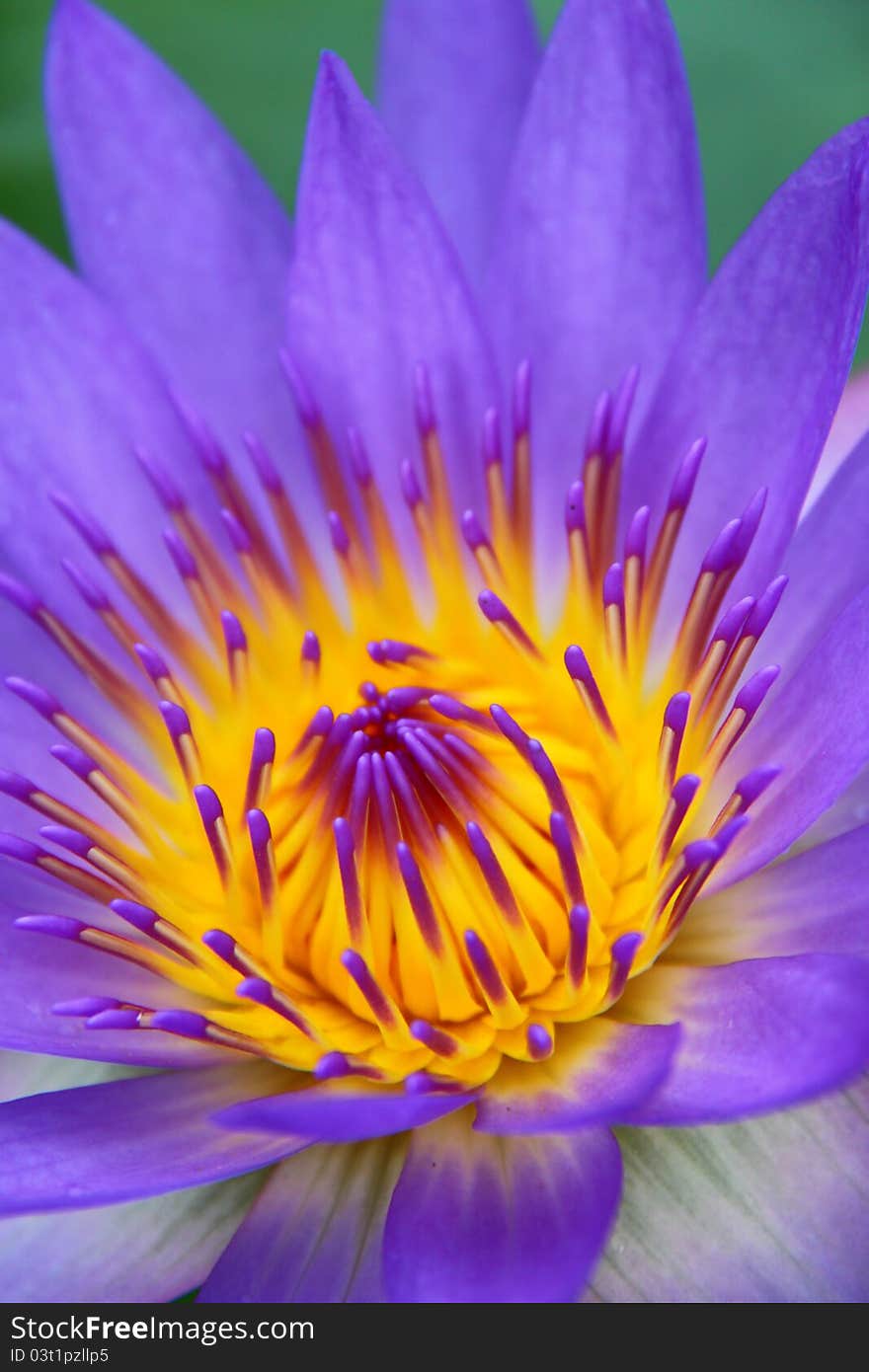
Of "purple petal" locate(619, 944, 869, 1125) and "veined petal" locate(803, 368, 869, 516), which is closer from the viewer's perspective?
"purple petal" locate(619, 944, 869, 1125)

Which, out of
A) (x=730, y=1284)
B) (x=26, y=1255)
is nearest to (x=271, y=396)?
(x=26, y=1255)

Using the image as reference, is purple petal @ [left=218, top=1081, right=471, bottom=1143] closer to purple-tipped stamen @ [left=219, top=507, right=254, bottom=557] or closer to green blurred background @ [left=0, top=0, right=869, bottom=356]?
purple-tipped stamen @ [left=219, top=507, right=254, bottom=557]

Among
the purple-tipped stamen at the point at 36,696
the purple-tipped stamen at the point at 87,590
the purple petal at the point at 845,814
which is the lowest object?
the purple petal at the point at 845,814

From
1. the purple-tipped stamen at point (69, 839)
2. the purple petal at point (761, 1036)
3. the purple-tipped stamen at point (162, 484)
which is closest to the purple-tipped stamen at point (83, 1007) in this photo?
the purple-tipped stamen at point (69, 839)

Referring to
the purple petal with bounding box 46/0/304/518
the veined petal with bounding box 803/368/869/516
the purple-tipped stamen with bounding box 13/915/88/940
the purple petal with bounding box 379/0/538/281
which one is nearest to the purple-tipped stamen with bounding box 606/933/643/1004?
the purple-tipped stamen with bounding box 13/915/88/940

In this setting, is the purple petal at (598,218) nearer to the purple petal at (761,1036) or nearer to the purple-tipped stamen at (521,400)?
the purple-tipped stamen at (521,400)

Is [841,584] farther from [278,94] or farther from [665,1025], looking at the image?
[278,94]
